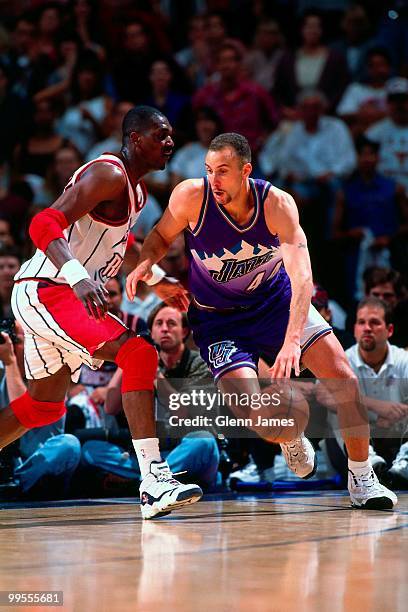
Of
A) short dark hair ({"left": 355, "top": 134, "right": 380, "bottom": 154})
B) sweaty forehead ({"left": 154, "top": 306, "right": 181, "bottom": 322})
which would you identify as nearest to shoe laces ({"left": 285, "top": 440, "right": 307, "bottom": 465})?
sweaty forehead ({"left": 154, "top": 306, "right": 181, "bottom": 322})

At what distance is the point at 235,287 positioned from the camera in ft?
15.8

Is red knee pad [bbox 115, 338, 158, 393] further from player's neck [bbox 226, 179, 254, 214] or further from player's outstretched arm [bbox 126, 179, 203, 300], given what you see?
player's neck [bbox 226, 179, 254, 214]

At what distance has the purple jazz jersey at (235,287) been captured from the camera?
464 centimetres

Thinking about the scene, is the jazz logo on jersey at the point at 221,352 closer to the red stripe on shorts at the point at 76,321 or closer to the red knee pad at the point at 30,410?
the red stripe on shorts at the point at 76,321

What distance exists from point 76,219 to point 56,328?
19.0 inches

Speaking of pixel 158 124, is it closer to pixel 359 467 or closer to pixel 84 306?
pixel 84 306

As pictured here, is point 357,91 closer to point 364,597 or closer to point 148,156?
point 148,156

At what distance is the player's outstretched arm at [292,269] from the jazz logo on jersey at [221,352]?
0.43 metres

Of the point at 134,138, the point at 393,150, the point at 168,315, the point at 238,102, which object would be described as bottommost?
the point at 168,315

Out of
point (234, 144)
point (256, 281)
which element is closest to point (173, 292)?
point (256, 281)

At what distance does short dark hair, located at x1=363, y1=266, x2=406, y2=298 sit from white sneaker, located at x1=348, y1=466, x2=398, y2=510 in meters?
2.29

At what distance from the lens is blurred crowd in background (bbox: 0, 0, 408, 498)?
8227 mm

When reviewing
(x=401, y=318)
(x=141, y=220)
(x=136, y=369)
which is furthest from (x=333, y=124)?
(x=136, y=369)

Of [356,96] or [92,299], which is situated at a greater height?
[356,96]
